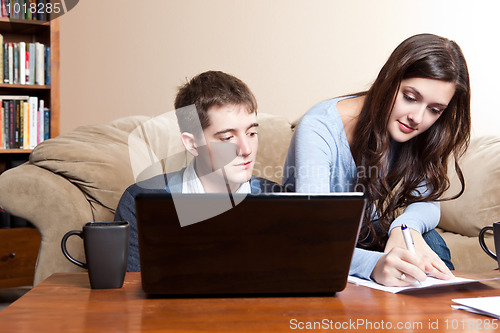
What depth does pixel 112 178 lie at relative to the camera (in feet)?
6.09

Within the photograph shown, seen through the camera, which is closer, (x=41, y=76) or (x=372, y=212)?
(x=372, y=212)

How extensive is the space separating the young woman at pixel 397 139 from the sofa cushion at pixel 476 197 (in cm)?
55

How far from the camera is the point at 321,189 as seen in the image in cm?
130

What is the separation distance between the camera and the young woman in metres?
1.34

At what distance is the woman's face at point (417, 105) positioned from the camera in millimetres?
1335

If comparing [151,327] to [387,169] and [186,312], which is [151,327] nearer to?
[186,312]

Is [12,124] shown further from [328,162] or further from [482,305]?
[482,305]

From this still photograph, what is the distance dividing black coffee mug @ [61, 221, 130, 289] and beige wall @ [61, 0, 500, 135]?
6.68 feet

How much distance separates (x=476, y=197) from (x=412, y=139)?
0.63m

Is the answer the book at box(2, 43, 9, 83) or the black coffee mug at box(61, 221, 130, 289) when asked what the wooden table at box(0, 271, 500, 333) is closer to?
the black coffee mug at box(61, 221, 130, 289)

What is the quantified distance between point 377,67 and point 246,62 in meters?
0.67

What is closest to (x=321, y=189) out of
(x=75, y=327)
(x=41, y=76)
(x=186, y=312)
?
(x=186, y=312)

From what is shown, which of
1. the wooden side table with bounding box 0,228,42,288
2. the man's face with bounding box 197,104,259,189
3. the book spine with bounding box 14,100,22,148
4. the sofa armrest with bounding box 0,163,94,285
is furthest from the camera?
the book spine with bounding box 14,100,22,148

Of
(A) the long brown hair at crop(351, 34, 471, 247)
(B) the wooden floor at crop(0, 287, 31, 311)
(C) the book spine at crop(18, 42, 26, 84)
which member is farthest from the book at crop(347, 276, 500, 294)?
(C) the book spine at crop(18, 42, 26, 84)
